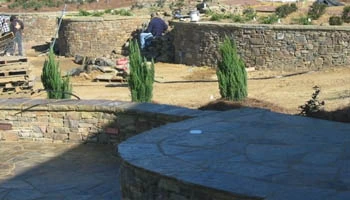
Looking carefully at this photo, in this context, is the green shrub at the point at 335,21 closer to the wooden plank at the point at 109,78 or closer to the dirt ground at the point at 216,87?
the dirt ground at the point at 216,87

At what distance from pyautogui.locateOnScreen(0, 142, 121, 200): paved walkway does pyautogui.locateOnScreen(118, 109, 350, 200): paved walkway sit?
110 centimetres

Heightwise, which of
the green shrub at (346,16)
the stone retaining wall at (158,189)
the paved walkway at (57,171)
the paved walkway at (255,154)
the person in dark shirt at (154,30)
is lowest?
the paved walkway at (57,171)

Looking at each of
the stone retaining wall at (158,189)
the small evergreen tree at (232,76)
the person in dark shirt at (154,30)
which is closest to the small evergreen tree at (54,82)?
the small evergreen tree at (232,76)

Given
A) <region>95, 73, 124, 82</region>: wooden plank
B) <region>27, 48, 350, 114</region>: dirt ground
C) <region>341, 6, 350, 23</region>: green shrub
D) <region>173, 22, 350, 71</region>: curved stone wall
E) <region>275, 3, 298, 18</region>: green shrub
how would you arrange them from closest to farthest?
<region>27, 48, 350, 114</region>: dirt ground → <region>173, 22, 350, 71</region>: curved stone wall → <region>95, 73, 124, 82</region>: wooden plank → <region>341, 6, 350, 23</region>: green shrub → <region>275, 3, 298, 18</region>: green shrub

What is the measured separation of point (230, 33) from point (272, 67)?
1.62 m

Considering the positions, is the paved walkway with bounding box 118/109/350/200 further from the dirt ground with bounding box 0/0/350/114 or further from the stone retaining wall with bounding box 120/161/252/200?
the dirt ground with bounding box 0/0/350/114

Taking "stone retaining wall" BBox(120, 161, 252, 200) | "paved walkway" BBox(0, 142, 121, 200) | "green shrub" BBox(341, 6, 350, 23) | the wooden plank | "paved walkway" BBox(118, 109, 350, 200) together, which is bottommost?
the wooden plank

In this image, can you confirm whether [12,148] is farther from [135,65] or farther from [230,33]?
[230,33]

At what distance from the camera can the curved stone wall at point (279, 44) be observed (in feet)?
54.3

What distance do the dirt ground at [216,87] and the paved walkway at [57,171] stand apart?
14.8 ft

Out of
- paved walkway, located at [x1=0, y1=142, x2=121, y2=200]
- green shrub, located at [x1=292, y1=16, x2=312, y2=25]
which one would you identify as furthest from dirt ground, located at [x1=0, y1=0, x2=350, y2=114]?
paved walkway, located at [x1=0, y1=142, x2=121, y2=200]

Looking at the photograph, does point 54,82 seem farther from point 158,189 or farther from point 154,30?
point 154,30

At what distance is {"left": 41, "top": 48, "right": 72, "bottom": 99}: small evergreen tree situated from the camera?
10.7 meters

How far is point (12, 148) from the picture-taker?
336 inches
